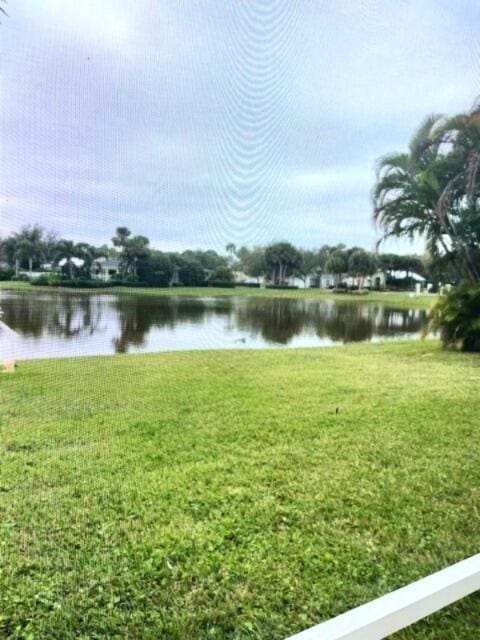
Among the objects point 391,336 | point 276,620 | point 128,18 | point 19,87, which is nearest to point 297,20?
point 128,18

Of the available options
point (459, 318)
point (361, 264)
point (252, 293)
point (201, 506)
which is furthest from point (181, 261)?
point (459, 318)

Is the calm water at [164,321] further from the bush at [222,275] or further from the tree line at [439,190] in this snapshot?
the tree line at [439,190]

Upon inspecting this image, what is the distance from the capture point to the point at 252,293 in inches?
49.4

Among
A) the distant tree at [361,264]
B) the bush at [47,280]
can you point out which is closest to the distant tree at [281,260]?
the distant tree at [361,264]

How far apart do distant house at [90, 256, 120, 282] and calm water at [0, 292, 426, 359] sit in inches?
1.7

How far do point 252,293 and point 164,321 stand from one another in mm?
276

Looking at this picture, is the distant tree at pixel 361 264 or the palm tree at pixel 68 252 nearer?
the palm tree at pixel 68 252

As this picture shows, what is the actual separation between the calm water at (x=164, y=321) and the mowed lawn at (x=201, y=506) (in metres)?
0.07

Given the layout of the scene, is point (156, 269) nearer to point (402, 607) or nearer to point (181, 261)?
point (181, 261)

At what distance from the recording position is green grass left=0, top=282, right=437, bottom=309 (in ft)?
2.86

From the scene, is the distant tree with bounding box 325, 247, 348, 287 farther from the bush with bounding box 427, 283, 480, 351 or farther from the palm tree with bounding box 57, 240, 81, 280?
the bush with bounding box 427, 283, 480, 351

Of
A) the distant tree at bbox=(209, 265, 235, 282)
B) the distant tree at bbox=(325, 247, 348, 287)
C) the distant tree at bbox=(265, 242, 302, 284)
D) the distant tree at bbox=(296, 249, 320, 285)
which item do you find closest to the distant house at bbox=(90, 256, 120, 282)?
the distant tree at bbox=(209, 265, 235, 282)

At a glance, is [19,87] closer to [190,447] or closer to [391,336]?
[190,447]

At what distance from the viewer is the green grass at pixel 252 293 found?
87 cm
